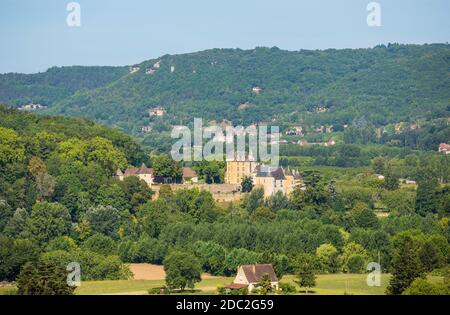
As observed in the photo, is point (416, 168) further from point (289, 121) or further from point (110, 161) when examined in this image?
point (289, 121)

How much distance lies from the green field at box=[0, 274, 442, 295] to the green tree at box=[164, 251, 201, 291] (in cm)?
45

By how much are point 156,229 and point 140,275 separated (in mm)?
10389

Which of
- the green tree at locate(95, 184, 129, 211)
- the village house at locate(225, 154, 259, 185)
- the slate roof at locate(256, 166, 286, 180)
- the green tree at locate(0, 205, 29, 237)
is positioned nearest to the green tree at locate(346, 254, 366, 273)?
the green tree at locate(0, 205, 29, 237)

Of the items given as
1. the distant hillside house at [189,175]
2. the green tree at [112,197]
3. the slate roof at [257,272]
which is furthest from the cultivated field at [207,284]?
the distant hillside house at [189,175]

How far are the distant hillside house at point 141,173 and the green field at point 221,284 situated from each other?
29034 millimetres

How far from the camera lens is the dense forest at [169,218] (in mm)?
58344

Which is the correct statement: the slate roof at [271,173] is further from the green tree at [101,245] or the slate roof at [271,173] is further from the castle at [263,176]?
the green tree at [101,245]

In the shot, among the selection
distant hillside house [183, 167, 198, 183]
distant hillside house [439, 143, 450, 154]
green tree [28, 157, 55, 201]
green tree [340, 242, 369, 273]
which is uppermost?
green tree [28, 157, 55, 201]

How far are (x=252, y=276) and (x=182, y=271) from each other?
368 centimetres

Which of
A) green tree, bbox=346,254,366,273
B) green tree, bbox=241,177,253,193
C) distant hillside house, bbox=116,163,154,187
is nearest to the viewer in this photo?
green tree, bbox=346,254,366,273

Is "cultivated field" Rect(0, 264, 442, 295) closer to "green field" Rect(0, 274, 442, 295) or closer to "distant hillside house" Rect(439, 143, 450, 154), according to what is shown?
"green field" Rect(0, 274, 442, 295)

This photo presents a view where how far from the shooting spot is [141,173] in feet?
282

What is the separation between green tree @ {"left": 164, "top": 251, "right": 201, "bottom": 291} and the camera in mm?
52312

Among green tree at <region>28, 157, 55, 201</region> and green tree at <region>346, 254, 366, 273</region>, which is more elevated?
green tree at <region>28, 157, 55, 201</region>
